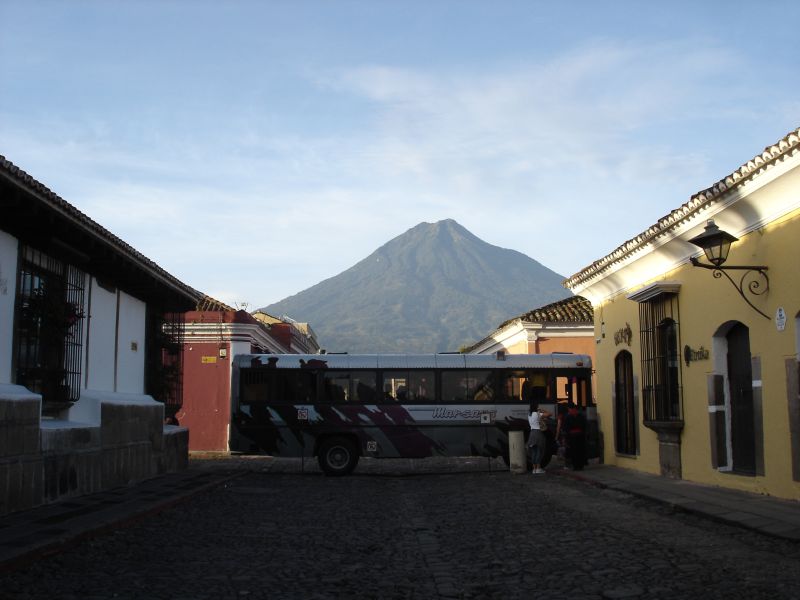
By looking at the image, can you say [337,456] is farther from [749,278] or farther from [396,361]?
[749,278]

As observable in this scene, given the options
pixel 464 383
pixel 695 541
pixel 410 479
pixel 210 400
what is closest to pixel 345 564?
pixel 695 541

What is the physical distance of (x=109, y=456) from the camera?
14.3 meters

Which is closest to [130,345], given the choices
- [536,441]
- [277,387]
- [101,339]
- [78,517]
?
[101,339]

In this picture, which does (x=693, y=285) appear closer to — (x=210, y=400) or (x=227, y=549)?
(x=227, y=549)

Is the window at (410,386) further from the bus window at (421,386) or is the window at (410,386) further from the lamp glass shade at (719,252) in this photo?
the lamp glass shade at (719,252)

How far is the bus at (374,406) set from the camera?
68.0ft

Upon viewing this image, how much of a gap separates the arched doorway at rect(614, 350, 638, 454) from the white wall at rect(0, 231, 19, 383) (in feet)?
42.4

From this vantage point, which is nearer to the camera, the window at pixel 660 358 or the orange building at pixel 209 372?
the window at pixel 660 358

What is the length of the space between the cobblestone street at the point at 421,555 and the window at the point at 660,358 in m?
3.92

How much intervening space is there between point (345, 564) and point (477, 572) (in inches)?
48.1

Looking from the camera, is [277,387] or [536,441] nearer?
[536,441]

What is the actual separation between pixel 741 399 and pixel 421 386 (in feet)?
27.8

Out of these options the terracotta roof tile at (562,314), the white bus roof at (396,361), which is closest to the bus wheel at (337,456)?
the white bus roof at (396,361)

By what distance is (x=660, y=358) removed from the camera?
17250mm
